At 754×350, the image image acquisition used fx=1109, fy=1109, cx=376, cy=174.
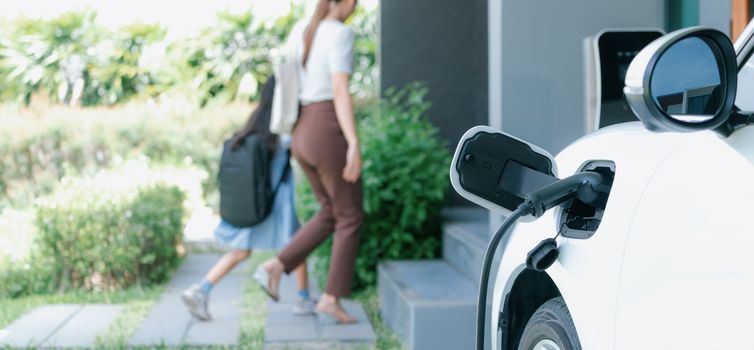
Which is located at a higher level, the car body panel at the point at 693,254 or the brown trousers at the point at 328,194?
the car body panel at the point at 693,254

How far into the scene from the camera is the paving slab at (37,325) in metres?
5.93

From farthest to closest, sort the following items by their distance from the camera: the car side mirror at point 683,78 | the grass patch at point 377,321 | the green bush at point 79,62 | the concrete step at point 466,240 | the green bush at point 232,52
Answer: the green bush at point 79,62 < the green bush at point 232,52 < the concrete step at point 466,240 < the grass patch at point 377,321 < the car side mirror at point 683,78

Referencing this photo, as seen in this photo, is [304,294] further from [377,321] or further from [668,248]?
[668,248]

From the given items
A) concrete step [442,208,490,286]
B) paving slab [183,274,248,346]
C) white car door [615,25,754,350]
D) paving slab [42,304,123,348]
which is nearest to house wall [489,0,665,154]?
concrete step [442,208,490,286]

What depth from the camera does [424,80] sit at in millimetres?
8945

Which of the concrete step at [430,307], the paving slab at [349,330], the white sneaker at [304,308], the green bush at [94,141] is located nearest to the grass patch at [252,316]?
the white sneaker at [304,308]

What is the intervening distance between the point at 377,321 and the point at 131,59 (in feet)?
57.2

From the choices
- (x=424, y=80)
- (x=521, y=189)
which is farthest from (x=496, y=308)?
(x=424, y=80)

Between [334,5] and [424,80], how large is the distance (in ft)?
9.75

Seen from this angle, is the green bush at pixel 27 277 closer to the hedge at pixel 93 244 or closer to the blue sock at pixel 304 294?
the hedge at pixel 93 244

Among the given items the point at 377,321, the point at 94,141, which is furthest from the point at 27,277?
the point at 94,141

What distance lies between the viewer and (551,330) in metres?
2.60

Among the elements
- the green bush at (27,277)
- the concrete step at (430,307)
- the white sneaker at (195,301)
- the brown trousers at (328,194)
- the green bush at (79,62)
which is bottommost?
the green bush at (79,62)

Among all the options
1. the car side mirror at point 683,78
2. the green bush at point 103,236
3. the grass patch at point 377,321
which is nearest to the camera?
the car side mirror at point 683,78
